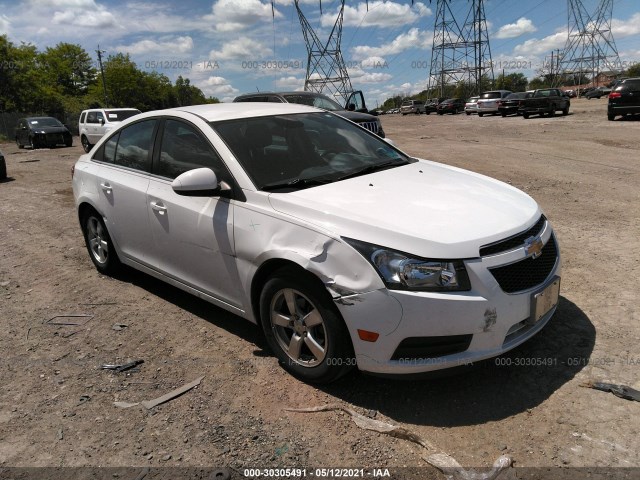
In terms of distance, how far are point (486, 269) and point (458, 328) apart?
35cm

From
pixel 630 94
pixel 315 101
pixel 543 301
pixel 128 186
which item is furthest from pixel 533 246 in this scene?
pixel 630 94

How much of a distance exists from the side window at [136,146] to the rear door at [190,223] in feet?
0.60

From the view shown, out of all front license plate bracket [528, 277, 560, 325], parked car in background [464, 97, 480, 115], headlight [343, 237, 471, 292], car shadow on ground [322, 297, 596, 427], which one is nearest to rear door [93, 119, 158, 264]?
car shadow on ground [322, 297, 596, 427]

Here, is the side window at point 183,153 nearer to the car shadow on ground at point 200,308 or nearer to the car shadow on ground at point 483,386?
the car shadow on ground at point 200,308

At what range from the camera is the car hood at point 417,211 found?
8.87 feet

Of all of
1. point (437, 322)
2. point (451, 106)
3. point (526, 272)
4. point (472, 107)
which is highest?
point (451, 106)

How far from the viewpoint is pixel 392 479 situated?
2.38 m

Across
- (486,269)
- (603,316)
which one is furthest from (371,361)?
(603,316)

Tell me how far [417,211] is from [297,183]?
2.81 feet

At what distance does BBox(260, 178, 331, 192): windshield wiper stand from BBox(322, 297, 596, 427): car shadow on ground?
4.19ft

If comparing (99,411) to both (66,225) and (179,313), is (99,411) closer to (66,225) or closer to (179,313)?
(179,313)

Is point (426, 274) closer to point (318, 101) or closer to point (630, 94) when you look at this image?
point (318, 101)

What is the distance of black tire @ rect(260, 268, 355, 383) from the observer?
2861 millimetres

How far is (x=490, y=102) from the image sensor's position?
34.2 metres
